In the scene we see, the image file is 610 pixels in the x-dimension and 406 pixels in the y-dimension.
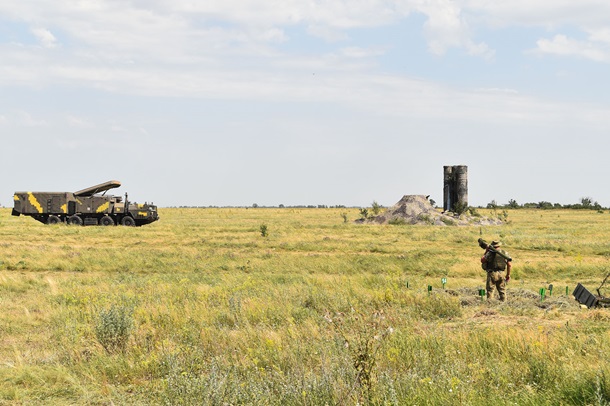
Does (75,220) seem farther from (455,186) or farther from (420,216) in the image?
(455,186)

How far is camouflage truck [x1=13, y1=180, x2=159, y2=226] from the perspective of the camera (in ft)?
133

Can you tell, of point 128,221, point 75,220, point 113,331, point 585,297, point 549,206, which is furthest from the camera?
point 549,206

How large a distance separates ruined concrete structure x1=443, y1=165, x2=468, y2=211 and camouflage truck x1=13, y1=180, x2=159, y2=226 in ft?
81.8

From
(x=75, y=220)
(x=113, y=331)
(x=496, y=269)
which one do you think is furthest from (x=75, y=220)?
(x=113, y=331)

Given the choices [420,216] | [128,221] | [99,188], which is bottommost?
[128,221]

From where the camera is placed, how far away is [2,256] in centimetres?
2216

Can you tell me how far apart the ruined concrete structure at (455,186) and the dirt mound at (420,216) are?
327 cm

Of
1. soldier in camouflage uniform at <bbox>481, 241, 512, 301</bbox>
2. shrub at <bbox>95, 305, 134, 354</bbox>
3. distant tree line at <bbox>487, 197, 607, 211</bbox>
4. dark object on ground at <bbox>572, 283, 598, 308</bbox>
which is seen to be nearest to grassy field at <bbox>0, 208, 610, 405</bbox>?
shrub at <bbox>95, 305, 134, 354</bbox>

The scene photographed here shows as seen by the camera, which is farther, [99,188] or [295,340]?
[99,188]

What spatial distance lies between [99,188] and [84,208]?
6.37ft

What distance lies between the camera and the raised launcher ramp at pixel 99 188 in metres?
41.2

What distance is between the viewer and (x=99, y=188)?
41969 millimetres

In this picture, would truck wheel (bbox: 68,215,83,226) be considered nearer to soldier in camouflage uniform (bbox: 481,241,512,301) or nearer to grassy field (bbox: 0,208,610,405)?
grassy field (bbox: 0,208,610,405)

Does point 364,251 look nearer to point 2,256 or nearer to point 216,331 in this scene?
point 2,256
